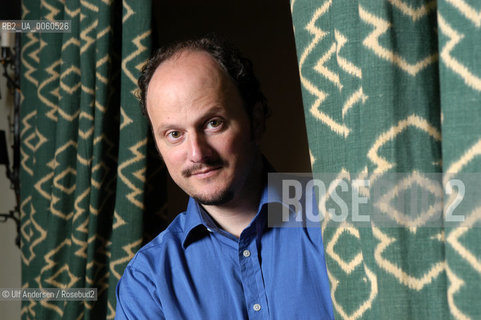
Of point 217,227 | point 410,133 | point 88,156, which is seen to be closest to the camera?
point 410,133

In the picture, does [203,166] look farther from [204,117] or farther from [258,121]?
[258,121]

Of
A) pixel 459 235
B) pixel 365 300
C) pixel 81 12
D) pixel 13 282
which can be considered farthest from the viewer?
pixel 13 282

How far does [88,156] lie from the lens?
4.22ft

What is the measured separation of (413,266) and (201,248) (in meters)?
0.58

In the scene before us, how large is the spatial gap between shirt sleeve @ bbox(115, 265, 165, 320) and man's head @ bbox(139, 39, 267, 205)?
205 millimetres

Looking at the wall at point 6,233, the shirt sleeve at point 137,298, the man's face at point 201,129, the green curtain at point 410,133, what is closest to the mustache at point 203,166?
the man's face at point 201,129

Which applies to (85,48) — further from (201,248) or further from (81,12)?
(201,248)

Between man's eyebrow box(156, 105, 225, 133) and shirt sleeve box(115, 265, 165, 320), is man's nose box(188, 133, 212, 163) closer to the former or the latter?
man's eyebrow box(156, 105, 225, 133)

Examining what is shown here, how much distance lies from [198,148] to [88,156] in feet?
1.56

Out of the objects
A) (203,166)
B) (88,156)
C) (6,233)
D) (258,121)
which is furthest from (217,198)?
(6,233)

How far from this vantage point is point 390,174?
516mm

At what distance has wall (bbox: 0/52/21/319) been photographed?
1978mm

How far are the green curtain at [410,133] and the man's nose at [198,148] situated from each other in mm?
362

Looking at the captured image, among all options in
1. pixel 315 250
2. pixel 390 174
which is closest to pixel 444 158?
pixel 390 174
